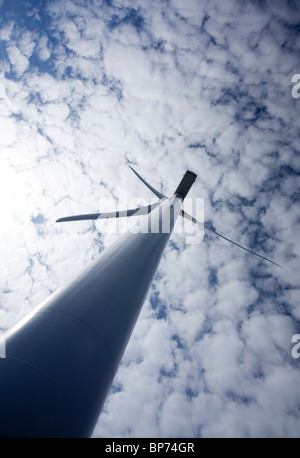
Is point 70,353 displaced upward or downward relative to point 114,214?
upward

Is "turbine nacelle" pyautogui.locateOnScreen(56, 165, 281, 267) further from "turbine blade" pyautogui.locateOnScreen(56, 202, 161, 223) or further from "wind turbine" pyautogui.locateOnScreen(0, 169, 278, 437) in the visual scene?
"wind turbine" pyautogui.locateOnScreen(0, 169, 278, 437)

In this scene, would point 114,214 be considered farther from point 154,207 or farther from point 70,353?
point 70,353

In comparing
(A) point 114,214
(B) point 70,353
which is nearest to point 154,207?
(A) point 114,214

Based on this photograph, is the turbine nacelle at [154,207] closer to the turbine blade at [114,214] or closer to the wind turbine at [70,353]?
the turbine blade at [114,214]

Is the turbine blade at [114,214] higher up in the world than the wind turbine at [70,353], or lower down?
lower down

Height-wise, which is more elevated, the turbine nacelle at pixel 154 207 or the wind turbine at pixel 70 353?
the wind turbine at pixel 70 353

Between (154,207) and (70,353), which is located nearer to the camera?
(70,353)

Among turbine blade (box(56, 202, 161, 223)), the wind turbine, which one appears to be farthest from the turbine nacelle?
the wind turbine

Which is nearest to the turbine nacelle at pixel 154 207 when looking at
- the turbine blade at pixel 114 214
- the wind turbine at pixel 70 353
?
the turbine blade at pixel 114 214

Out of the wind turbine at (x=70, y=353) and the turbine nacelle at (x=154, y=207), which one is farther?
the turbine nacelle at (x=154, y=207)
